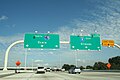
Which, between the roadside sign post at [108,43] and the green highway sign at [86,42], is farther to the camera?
the green highway sign at [86,42]

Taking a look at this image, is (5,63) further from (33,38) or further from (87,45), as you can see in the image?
(87,45)

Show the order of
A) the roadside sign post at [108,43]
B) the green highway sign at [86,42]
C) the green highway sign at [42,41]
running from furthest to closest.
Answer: the green highway sign at [86,42]
the green highway sign at [42,41]
the roadside sign post at [108,43]

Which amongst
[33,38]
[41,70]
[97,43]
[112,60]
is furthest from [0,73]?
[112,60]

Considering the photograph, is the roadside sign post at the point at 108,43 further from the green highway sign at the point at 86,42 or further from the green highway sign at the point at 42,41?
the green highway sign at the point at 42,41

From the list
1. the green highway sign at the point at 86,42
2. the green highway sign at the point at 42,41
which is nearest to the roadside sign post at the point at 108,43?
the green highway sign at the point at 86,42

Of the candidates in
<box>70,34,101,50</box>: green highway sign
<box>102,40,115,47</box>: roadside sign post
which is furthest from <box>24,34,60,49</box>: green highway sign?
<box>102,40,115,47</box>: roadside sign post

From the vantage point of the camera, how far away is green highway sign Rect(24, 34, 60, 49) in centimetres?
4222

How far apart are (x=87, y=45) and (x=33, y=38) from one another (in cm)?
1002

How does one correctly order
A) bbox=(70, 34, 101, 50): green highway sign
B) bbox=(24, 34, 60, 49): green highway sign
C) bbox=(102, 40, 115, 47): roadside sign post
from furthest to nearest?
1. bbox=(70, 34, 101, 50): green highway sign
2. bbox=(24, 34, 60, 49): green highway sign
3. bbox=(102, 40, 115, 47): roadside sign post

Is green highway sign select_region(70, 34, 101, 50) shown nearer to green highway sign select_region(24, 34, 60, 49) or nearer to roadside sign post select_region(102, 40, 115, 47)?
roadside sign post select_region(102, 40, 115, 47)

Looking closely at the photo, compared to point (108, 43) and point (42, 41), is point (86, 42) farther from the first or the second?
point (42, 41)

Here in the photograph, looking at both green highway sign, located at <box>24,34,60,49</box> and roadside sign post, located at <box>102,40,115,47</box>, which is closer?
roadside sign post, located at <box>102,40,115,47</box>

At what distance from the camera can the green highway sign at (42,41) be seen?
4222cm

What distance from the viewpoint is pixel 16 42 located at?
39.0m
